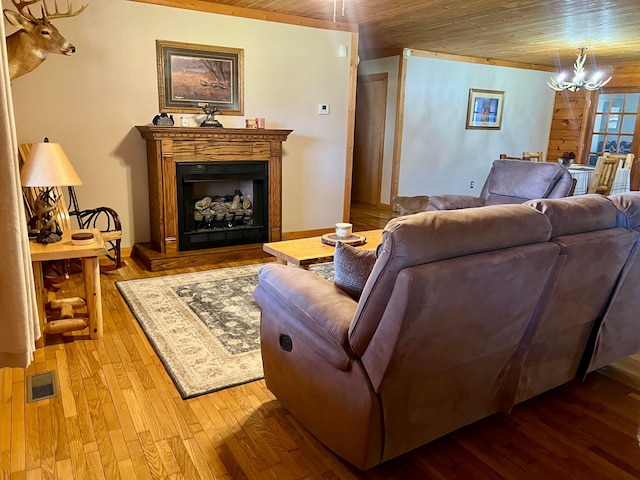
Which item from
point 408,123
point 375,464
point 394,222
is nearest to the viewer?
point 394,222

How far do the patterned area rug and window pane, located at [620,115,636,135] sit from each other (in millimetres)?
6164

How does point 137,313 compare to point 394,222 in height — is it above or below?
below

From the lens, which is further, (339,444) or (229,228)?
(229,228)

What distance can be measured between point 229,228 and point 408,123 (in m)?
3.45

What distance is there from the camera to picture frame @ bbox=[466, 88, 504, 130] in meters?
7.36

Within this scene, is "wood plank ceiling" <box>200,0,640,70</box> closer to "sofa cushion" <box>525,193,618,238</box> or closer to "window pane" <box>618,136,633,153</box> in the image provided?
"window pane" <box>618,136,633,153</box>

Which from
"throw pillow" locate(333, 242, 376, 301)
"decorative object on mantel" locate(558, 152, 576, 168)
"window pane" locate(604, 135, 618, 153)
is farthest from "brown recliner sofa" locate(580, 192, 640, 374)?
"window pane" locate(604, 135, 618, 153)

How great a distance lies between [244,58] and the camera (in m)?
4.70

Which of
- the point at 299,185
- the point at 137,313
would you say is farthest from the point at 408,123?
the point at 137,313

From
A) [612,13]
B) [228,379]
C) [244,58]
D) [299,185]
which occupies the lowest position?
[228,379]

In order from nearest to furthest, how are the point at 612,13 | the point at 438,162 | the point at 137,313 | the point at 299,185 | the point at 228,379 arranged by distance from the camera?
1. the point at 228,379
2. the point at 137,313
3. the point at 612,13
4. the point at 299,185
5. the point at 438,162

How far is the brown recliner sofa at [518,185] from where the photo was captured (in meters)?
4.27

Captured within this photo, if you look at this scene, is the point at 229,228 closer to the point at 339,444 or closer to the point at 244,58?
the point at 244,58

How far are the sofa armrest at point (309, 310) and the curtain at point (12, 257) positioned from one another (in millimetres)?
917
